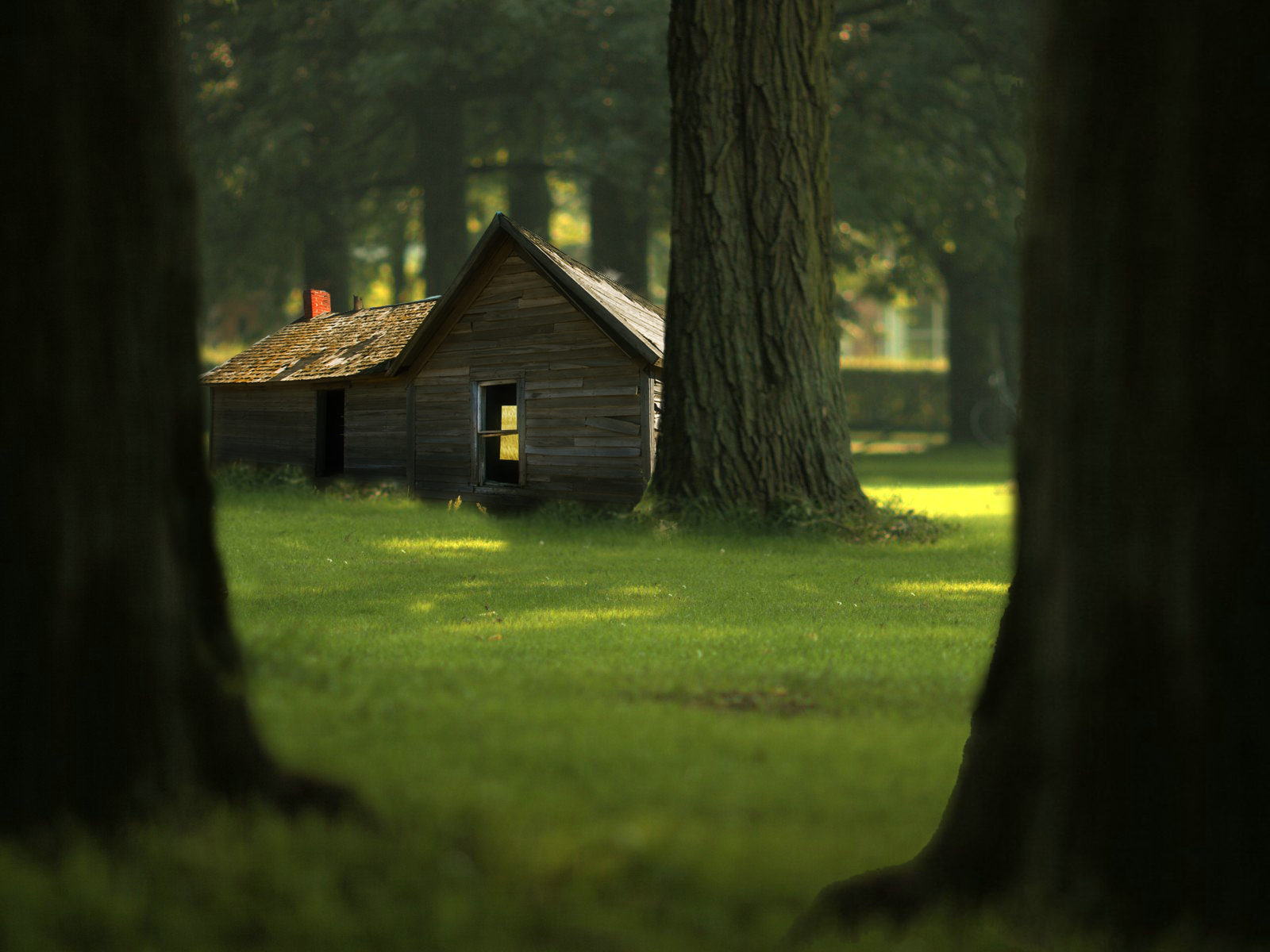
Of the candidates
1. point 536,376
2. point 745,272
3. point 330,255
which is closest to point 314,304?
point 330,255

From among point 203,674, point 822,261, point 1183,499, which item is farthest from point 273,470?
point 1183,499

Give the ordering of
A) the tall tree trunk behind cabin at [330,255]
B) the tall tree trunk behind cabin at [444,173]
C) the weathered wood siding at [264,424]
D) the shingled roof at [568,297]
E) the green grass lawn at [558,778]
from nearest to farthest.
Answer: the green grass lawn at [558,778] < the shingled roof at [568,297] < the weathered wood siding at [264,424] < the tall tree trunk behind cabin at [444,173] < the tall tree trunk behind cabin at [330,255]

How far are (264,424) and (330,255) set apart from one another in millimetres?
16436

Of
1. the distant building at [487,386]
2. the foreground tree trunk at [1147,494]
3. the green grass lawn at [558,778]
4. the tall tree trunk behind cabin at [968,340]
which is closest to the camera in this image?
the foreground tree trunk at [1147,494]

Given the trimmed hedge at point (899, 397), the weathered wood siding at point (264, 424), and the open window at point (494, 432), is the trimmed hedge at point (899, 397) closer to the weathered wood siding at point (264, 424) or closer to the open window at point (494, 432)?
the open window at point (494, 432)

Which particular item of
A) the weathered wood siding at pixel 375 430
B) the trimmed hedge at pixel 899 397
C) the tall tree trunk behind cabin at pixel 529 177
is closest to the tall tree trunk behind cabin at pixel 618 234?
the tall tree trunk behind cabin at pixel 529 177

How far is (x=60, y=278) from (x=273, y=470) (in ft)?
73.8

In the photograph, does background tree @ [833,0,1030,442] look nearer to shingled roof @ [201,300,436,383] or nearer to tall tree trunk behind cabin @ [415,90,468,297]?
tall tree trunk behind cabin @ [415,90,468,297]

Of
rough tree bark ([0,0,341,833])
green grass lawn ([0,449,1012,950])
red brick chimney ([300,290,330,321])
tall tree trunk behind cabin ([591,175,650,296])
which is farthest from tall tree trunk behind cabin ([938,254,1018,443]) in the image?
rough tree bark ([0,0,341,833])

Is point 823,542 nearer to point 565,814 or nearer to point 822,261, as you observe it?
point 822,261

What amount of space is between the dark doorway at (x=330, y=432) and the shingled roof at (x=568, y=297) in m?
3.88

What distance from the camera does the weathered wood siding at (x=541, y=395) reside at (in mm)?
18344

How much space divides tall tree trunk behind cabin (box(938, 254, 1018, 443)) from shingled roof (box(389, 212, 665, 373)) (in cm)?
2568

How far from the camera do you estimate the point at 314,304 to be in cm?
2989
